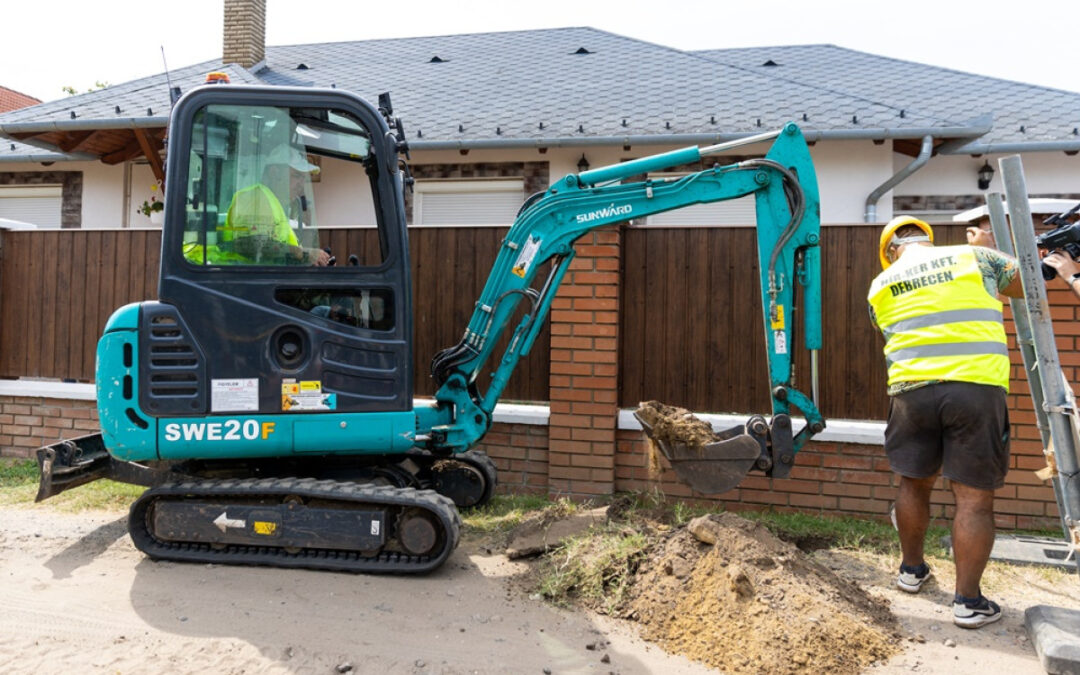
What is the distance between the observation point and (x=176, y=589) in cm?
396

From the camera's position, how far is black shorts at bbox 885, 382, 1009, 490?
11.9 ft

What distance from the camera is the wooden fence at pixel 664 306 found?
211 inches

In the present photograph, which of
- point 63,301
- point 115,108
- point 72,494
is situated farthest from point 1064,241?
point 115,108

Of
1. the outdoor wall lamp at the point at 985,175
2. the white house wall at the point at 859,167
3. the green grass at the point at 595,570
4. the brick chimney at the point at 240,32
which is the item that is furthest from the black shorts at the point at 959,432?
the brick chimney at the point at 240,32

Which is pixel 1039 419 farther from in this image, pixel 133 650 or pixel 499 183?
pixel 499 183

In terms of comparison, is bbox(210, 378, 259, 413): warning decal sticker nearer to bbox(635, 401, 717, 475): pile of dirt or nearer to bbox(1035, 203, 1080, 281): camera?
bbox(635, 401, 717, 475): pile of dirt

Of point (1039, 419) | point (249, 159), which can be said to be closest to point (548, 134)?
point (249, 159)

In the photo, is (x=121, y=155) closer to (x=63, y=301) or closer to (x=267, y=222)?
(x=63, y=301)

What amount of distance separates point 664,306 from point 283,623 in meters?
3.45

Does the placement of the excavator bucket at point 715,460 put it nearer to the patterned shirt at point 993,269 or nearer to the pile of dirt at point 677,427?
the pile of dirt at point 677,427

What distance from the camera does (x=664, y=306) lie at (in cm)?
567

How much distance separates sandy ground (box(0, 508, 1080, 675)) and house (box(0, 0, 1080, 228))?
573cm

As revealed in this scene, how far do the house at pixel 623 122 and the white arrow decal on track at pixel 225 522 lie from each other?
5.74 metres

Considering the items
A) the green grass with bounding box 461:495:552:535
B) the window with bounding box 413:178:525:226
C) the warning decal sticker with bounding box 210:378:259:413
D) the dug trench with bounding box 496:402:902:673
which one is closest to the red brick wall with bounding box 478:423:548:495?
the green grass with bounding box 461:495:552:535
